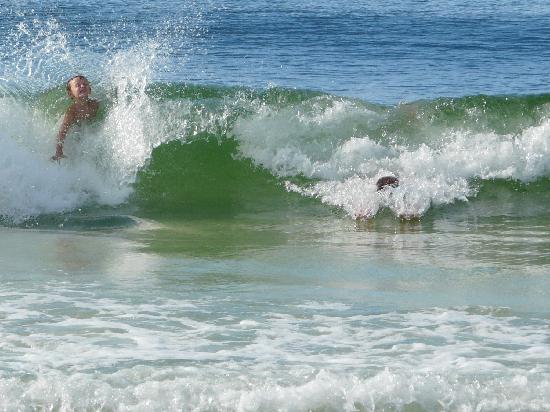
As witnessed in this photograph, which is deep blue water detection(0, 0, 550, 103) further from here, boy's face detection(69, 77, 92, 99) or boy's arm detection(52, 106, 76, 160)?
boy's arm detection(52, 106, 76, 160)

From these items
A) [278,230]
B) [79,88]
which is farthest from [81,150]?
[278,230]

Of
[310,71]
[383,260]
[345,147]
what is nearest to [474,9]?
[310,71]

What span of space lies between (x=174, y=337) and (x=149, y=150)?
6.14 metres

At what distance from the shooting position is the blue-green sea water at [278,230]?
5.95 m

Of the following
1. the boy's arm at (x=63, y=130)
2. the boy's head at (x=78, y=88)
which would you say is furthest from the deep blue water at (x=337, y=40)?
the boy's arm at (x=63, y=130)

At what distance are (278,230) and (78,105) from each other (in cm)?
331

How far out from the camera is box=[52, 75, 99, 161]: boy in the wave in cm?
1229

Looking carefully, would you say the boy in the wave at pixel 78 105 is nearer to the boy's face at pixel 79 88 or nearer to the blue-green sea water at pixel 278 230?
the boy's face at pixel 79 88

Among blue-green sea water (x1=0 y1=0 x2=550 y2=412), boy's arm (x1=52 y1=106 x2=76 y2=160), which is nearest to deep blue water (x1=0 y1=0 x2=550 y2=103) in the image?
blue-green sea water (x1=0 y1=0 x2=550 y2=412)

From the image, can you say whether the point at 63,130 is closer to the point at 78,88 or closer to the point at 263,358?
the point at 78,88

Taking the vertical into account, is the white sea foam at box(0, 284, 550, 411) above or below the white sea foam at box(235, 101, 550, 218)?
below

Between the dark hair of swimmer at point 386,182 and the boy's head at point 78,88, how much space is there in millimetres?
3376

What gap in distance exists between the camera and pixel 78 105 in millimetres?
12578

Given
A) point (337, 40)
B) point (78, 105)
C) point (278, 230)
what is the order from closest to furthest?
point (278, 230) → point (78, 105) → point (337, 40)
